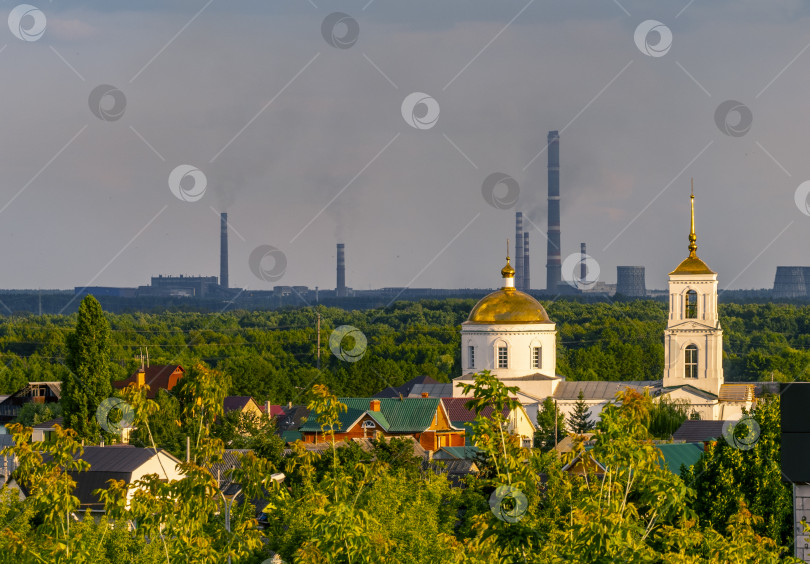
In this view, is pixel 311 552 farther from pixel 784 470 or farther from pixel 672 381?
pixel 672 381

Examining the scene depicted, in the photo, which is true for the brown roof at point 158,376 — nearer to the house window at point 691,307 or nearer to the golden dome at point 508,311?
the golden dome at point 508,311

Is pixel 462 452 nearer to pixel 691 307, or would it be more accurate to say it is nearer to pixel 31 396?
pixel 691 307

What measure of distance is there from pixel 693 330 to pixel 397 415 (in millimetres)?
13889

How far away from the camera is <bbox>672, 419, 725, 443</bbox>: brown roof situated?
47.2m

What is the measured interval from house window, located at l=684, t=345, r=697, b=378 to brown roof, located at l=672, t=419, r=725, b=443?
1200cm

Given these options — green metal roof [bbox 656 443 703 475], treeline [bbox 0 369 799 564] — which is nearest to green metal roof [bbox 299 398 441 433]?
green metal roof [bbox 656 443 703 475]

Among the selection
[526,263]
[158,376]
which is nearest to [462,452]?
[158,376]

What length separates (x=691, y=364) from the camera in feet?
208

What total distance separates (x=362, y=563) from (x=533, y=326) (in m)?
50.7

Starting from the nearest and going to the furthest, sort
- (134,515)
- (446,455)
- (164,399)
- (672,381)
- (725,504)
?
1. (134,515)
2. (725,504)
3. (446,455)
4. (164,399)
5. (672,381)

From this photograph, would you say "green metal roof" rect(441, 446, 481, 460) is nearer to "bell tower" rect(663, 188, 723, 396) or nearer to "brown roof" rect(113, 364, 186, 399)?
"bell tower" rect(663, 188, 723, 396)

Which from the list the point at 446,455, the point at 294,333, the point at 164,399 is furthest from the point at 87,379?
the point at 294,333

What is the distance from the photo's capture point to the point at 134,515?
54.3 feet

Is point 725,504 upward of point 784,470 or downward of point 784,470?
downward
